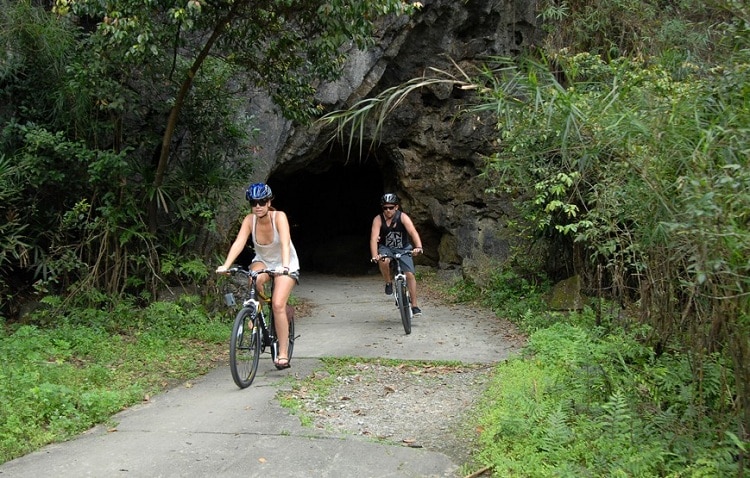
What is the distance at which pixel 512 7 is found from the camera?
1357 centimetres

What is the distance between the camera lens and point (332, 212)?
21578 millimetres

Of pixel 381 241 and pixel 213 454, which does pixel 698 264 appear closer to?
pixel 213 454

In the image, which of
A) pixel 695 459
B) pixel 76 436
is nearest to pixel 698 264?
pixel 695 459

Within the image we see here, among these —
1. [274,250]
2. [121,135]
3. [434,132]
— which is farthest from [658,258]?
[434,132]

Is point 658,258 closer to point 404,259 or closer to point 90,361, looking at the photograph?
point 404,259

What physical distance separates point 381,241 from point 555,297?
2.58 meters

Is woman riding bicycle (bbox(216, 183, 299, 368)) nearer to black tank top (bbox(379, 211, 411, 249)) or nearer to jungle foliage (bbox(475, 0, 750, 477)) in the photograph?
jungle foliage (bbox(475, 0, 750, 477))

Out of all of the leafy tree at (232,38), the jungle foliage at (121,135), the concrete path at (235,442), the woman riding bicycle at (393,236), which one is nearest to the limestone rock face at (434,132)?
the jungle foliage at (121,135)

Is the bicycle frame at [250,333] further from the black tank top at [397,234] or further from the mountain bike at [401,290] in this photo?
the black tank top at [397,234]

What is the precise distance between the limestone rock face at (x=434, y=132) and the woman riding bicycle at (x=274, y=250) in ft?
17.2

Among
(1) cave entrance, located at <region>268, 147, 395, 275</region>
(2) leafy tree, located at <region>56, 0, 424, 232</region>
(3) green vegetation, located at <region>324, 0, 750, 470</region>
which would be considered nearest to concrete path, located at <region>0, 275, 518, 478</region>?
(3) green vegetation, located at <region>324, 0, 750, 470</region>

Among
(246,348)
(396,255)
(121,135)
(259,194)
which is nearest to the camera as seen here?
(246,348)

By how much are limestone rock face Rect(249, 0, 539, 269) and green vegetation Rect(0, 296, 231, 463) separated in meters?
3.94

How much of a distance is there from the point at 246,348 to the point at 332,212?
15796 millimetres
